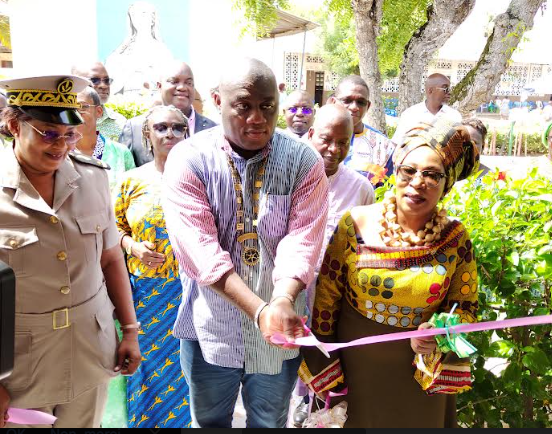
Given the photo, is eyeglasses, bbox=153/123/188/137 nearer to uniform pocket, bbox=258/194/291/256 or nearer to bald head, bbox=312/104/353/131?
bald head, bbox=312/104/353/131

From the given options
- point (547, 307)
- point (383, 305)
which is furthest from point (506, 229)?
point (383, 305)

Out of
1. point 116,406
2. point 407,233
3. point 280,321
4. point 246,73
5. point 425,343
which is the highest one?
point 246,73

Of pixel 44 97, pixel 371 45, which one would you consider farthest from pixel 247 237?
pixel 371 45

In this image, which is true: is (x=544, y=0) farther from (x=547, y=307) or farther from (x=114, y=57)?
(x=114, y=57)

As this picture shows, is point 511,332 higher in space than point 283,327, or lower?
lower

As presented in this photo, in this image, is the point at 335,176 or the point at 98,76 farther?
the point at 98,76

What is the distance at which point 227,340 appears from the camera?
89.0 inches

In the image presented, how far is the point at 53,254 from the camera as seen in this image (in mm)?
2113

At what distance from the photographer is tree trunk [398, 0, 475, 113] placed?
8758 millimetres

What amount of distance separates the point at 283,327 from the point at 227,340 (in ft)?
1.33

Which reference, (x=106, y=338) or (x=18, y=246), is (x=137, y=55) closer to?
(x=106, y=338)

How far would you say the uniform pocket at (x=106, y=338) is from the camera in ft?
7.54

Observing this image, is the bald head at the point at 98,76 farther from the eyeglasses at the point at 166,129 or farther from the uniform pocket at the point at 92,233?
the uniform pocket at the point at 92,233

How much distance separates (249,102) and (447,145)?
0.79 meters
